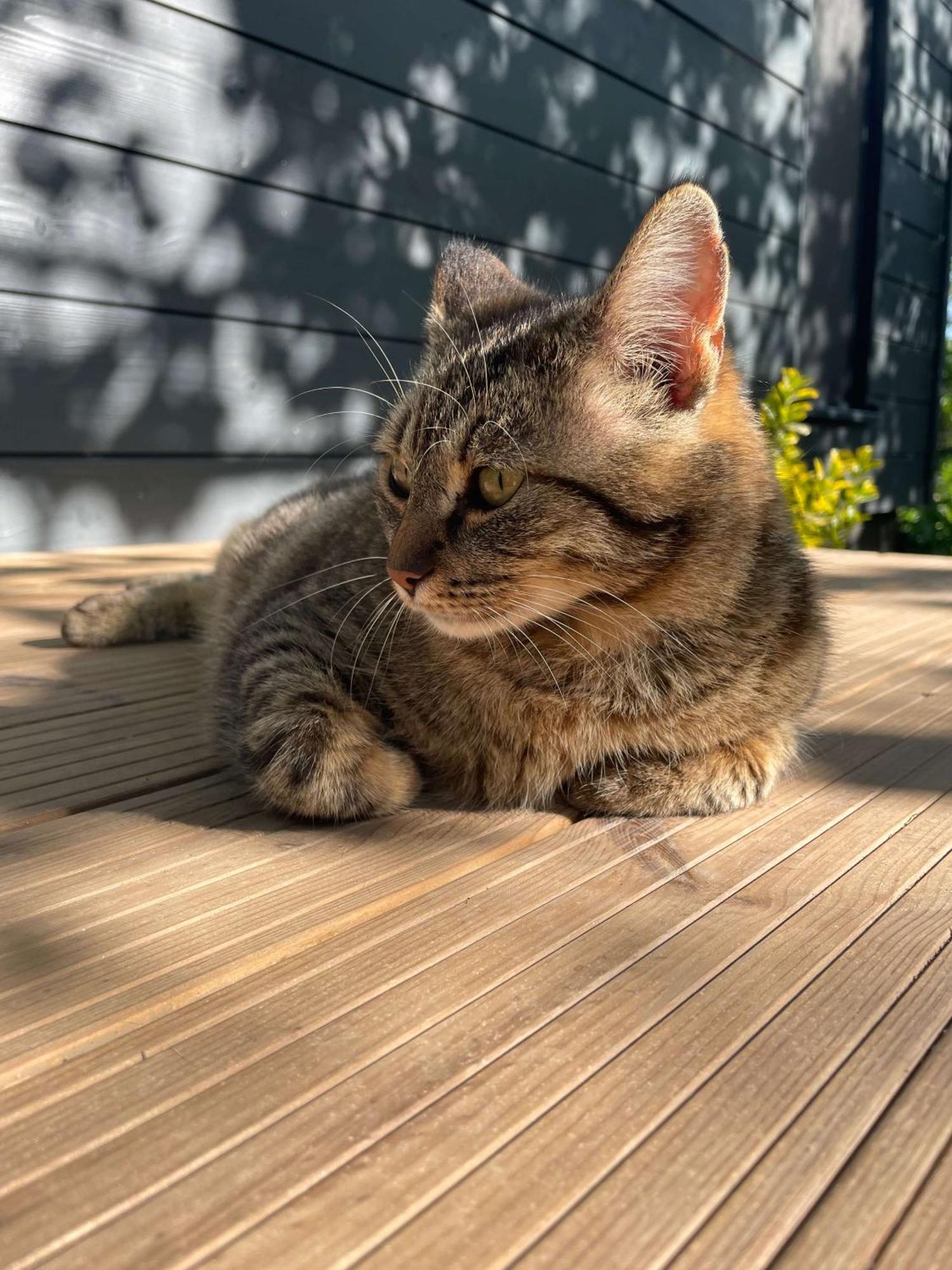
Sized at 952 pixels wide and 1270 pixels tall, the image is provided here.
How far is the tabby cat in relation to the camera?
1.68m

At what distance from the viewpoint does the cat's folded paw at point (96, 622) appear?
2650 millimetres

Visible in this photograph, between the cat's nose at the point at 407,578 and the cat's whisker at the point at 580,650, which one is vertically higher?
the cat's nose at the point at 407,578

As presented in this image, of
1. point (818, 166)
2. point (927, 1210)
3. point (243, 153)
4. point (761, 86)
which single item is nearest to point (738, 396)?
point (927, 1210)

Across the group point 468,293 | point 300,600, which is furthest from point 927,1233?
point 468,293

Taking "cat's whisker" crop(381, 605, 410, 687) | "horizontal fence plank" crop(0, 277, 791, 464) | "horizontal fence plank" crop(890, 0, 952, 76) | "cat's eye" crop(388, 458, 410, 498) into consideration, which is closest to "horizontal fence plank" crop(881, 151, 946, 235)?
"horizontal fence plank" crop(890, 0, 952, 76)

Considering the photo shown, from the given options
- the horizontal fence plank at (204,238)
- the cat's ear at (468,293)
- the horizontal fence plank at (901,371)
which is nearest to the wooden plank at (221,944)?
the cat's ear at (468,293)

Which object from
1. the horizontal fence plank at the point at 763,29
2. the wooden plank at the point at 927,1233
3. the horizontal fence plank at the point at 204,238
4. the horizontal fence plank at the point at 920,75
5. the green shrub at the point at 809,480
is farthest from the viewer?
the horizontal fence plank at the point at 920,75

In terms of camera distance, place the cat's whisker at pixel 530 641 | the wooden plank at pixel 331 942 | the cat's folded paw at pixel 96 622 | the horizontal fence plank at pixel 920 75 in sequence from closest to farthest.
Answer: the wooden plank at pixel 331 942, the cat's whisker at pixel 530 641, the cat's folded paw at pixel 96 622, the horizontal fence plank at pixel 920 75

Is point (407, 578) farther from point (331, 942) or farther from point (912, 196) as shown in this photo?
point (912, 196)

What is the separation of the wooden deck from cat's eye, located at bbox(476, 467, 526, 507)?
0.50 m

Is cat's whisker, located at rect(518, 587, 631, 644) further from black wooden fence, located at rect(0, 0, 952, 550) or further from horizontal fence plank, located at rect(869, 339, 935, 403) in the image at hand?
horizontal fence plank, located at rect(869, 339, 935, 403)

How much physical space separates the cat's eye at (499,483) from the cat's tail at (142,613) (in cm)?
136

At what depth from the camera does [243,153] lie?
4.06 metres

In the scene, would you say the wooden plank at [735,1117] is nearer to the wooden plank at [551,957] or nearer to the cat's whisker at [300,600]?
the wooden plank at [551,957]
